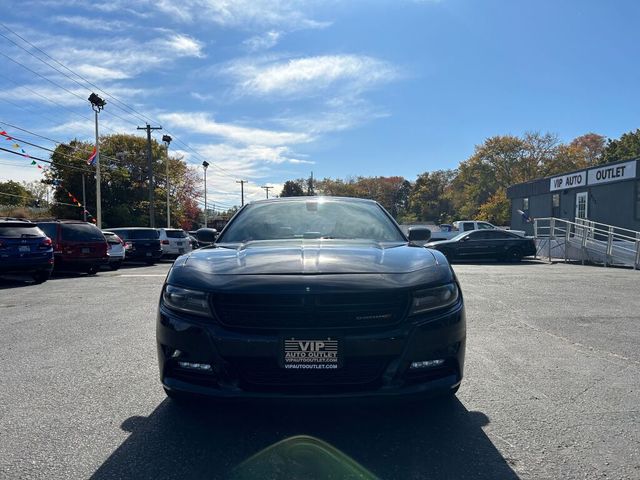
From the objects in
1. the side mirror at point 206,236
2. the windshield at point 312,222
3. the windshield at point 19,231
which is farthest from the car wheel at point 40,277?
the windshield at point 312,222

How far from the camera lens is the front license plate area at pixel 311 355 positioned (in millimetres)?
2770

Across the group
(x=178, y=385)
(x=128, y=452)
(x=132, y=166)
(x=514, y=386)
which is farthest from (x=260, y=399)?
(x=132, y=166)

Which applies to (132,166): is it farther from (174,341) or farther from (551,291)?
(174,341)

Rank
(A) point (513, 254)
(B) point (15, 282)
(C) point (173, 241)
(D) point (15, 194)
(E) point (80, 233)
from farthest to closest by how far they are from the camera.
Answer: (D) point (15, 194), (C) point (173, 241), (A) point (513, 254), (E) point (80, 233), (B) point (15, 282)

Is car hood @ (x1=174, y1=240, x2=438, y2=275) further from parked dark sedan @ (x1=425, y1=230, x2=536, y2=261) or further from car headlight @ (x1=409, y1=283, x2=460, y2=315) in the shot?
parked dark sedan @ (x1=425, y1=230, x2=536, y2=261)

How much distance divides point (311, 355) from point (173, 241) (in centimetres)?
2065

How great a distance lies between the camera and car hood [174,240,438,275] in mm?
3061

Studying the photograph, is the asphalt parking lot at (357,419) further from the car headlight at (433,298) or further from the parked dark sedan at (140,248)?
the parked dark sedan at (140,248)

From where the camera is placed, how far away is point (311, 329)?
280cm

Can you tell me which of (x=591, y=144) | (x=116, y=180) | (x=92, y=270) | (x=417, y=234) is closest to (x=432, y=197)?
(x=591, y=144)

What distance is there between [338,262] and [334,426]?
3.49 feet

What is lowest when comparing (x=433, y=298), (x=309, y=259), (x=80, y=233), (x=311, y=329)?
(x=311, y=329)

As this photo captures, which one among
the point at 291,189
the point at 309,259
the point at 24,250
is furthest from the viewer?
the point at 291,189

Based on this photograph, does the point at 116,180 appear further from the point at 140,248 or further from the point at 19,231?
the point at 19,231
